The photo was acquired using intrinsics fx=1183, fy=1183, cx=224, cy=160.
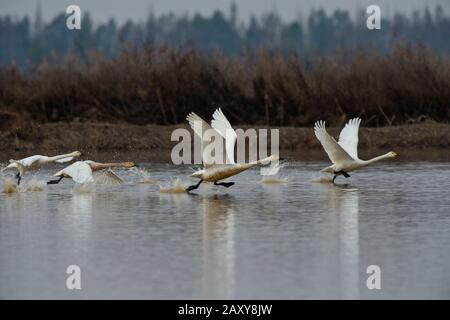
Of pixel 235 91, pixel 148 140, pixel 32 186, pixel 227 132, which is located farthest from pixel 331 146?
pixel 235 91

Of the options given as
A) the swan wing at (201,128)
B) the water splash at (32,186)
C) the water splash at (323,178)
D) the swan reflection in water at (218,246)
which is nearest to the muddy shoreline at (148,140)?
the water splash at (323,178)

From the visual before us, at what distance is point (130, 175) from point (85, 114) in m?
8.48

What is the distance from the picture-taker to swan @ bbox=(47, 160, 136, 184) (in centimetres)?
1623

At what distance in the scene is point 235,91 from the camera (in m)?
29.2

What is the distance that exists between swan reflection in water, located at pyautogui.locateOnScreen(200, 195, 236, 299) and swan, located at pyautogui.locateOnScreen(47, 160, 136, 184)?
1.60m

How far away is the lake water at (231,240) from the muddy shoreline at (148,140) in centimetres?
714

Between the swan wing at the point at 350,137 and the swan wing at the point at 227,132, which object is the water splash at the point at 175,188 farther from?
the swan wing at the point at 350,137

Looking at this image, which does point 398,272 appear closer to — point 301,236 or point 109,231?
point 301,236

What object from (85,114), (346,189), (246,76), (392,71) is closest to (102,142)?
(85,114)

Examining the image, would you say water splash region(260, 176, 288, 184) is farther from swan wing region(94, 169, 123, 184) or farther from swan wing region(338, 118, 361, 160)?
Answer: swan wing region(94, 169, 123, 184)

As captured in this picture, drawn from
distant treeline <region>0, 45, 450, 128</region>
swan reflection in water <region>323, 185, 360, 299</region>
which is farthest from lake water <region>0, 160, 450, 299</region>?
distant treeline <region>0, 45, 450, 128</region>

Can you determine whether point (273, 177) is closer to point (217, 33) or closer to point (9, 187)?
point (9, 187)

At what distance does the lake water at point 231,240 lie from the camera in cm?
1012

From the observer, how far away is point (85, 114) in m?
28.4
